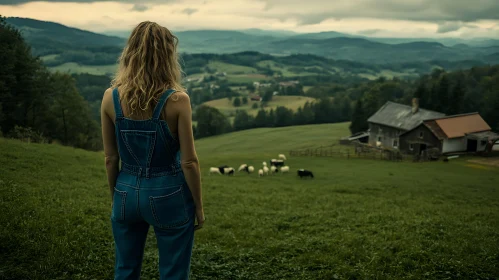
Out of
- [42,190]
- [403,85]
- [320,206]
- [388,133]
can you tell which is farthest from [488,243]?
[403,85]

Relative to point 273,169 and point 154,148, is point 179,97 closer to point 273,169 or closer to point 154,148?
point 154,148

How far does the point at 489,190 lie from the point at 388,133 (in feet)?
117

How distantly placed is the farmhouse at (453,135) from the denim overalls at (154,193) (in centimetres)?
5107

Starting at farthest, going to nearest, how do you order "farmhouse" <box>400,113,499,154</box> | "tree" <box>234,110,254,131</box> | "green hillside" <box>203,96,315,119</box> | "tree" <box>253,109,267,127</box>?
1. "green hillside" <box>203,96,315,119</box>
2. "tree" <box>253,109,267,127</box>
3. "tree" <box>234,110,254,131</box>
4. "farmhouse" <box>400,113,499,154</box>

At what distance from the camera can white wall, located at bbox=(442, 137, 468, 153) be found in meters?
50.7

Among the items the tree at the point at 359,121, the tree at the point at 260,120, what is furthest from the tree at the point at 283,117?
the tree at the point at 359,121

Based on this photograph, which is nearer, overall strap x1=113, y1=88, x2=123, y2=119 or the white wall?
overall strap x1=113, y1=88, x2=123, y2=119

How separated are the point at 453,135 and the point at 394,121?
449 inches

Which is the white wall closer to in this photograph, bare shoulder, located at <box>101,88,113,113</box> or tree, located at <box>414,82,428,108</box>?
tree, located at <box>414,82,428,108</box>

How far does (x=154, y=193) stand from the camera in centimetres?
457

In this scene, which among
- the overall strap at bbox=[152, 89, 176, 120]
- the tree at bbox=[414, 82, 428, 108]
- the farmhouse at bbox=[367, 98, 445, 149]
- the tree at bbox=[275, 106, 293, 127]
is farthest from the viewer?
the tree at bbox=[275, 106, 293, 127]

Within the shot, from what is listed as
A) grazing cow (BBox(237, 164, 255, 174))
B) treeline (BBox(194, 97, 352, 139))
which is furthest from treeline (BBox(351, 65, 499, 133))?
grazing cow (BBox(237, 164, 255, 174))

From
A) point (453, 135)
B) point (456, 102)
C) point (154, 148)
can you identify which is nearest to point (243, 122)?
point (456, 102)

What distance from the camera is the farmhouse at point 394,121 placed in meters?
58.7
